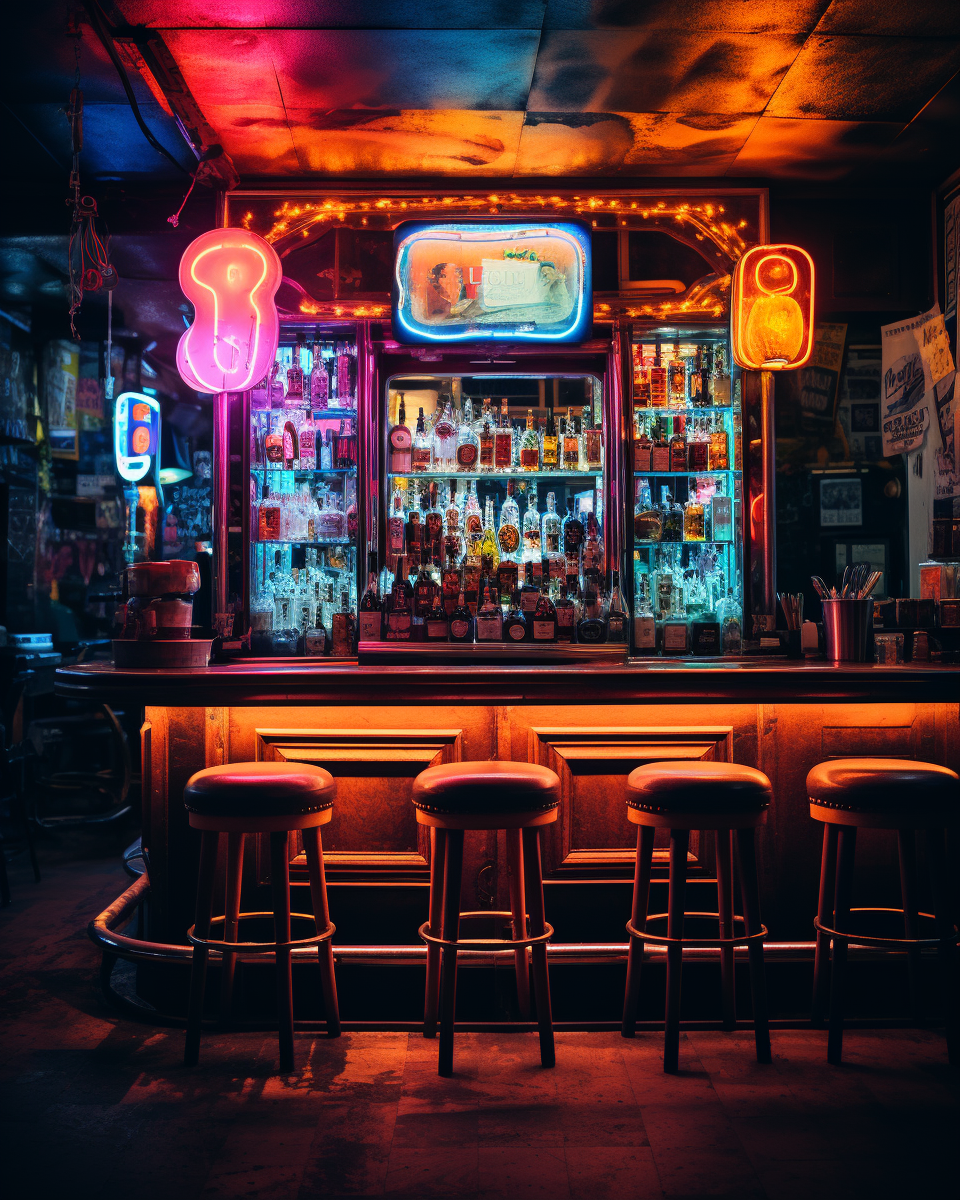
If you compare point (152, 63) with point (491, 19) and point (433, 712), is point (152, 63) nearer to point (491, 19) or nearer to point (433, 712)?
point (491, 19)

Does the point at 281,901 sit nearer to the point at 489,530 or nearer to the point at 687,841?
the point at 687,841

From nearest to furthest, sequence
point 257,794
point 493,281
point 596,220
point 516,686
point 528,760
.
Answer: point 257,794, point 516,686, point 528,760, point 493,281, point 596,220

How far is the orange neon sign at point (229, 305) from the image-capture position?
3697mm

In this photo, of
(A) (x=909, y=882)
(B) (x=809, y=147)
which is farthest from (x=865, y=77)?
(A) (x=909, y=882)

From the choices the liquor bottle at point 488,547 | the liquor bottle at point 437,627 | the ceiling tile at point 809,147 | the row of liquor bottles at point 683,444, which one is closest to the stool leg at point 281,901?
the liquor bottle at point 437,627

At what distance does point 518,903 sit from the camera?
2.63 meters

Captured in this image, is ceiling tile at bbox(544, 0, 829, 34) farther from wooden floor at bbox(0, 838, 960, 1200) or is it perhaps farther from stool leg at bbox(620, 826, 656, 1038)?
wooden floor at bbox(0, 838, 960, 1200)

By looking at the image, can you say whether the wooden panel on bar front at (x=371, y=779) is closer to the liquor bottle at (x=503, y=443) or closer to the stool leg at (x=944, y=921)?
the stool leg at (x=944, y=921)

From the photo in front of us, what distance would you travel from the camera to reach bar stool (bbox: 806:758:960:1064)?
2.47 meters

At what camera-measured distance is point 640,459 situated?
4453 millimetres

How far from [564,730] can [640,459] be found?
2001mm

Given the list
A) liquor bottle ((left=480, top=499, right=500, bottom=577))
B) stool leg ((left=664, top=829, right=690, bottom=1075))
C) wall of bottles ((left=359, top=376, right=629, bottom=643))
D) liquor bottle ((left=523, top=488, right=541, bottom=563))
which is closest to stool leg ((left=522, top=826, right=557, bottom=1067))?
stool leg ((left=664, top=829, right=690, bottom=1075))

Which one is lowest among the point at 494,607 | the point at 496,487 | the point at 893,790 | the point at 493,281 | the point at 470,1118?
the point at 470,1118

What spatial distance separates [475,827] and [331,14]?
301 centimetres
